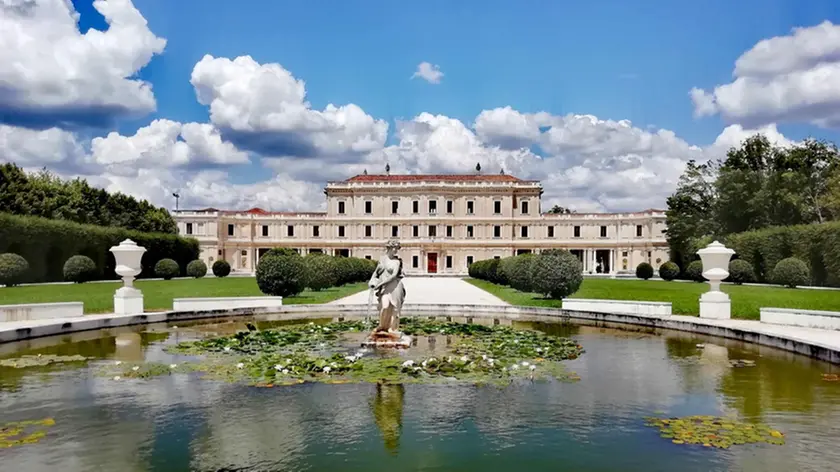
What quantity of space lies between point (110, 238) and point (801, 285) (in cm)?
3789

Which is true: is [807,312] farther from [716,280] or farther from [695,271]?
[695,271]

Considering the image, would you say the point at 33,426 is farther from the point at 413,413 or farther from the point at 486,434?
the point at 486,434

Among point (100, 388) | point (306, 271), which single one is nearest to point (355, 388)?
point (100, 388)

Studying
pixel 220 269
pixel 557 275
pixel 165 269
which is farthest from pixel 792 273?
pixel 220 269

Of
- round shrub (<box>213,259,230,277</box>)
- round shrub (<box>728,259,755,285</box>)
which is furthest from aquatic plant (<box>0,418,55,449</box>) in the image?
round shrub (<box>213,259,230,277</box>)

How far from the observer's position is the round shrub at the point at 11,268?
93.0 ft

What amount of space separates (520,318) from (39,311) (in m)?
10.4

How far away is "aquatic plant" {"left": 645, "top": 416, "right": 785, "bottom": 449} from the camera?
5332 mm

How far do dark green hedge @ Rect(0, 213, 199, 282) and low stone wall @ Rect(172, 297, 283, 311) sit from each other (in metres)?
19.8

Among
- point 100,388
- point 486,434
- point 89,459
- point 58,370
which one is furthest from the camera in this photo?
point 58,370

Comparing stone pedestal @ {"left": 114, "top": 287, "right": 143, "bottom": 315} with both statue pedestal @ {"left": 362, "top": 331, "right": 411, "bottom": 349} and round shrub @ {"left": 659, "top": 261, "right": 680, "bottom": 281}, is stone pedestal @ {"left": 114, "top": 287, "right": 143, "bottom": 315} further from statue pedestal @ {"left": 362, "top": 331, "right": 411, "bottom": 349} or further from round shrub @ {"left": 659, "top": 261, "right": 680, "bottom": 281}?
round shrub @ {"left": 659, "top": 261, "right": 680, "bottom": 281}

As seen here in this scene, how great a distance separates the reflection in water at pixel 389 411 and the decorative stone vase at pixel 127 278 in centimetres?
925

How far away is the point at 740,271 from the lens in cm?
3444

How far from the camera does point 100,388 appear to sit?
23.5 ft
